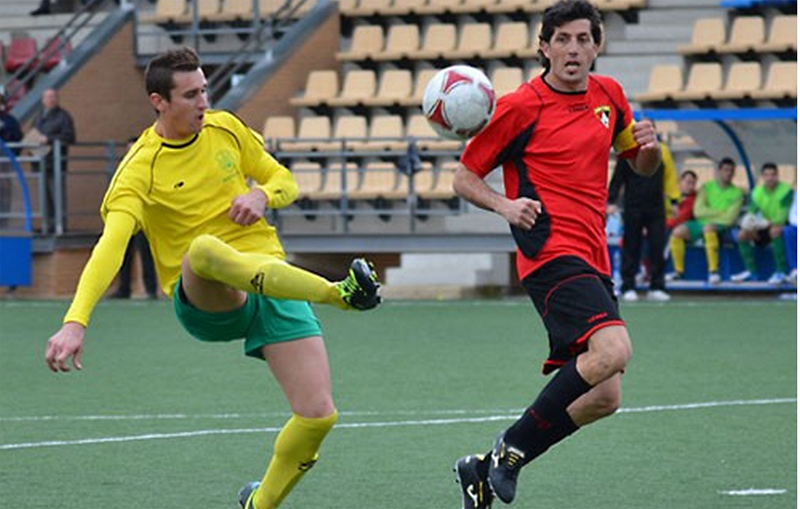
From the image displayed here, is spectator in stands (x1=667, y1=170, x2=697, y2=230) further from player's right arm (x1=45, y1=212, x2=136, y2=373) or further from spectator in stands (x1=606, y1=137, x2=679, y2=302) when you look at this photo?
player's right arm (x1=45, y1=212, x2=136, y2=373)

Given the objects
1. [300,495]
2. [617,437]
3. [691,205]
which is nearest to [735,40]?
[691,205]

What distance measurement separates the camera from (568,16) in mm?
7238

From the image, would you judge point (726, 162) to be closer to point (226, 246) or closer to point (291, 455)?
point (291, 455)

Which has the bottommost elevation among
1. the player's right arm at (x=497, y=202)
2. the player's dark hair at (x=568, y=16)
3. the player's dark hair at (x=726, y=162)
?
the player's dark hair at (x=726, y=162)

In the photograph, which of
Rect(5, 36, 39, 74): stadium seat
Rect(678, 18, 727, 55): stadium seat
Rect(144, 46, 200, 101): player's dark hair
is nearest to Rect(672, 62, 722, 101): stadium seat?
Rect(678, 18, 727, 55): stadium seat

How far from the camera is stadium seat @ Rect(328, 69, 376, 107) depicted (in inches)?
995

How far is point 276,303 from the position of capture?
6969mm

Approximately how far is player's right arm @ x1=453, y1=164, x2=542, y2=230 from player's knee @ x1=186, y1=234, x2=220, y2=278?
40.6 inches

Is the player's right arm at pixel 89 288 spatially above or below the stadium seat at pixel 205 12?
above

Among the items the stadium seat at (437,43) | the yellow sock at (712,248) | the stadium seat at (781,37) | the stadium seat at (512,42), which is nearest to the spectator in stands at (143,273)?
the stadium seat at (437,43)

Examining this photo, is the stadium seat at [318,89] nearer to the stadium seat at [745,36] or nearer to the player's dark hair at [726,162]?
the stadium seat at [745,36]

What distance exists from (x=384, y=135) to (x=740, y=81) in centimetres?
433

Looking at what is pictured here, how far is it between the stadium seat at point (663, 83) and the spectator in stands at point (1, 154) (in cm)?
737

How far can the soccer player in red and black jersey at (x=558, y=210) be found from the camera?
23.2 feet
